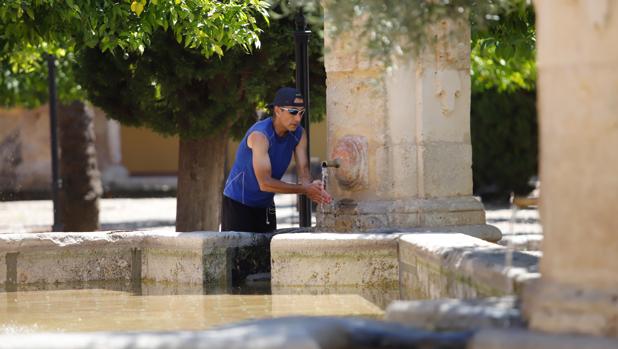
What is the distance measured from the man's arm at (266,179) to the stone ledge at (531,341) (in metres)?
4.11

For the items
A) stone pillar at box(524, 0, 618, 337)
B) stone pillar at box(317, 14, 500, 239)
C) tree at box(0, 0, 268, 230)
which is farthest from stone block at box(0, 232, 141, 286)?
stone pillar at box(524, 0, 618, 337)

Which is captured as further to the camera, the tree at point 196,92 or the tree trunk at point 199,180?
the tree trunk at point 199,180

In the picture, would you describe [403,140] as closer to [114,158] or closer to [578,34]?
[578,34]

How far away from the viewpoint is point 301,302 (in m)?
7.37

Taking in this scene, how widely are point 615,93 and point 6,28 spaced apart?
7.05 m

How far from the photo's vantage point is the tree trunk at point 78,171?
662 inches

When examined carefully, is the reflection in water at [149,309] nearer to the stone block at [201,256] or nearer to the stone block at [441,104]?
the stone block at [201,256]

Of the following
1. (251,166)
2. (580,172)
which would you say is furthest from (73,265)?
(580,172)

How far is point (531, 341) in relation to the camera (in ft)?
13.7

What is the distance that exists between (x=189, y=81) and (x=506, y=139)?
1326 centimetres

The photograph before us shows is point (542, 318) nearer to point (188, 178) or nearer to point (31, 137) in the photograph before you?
point (188, 178)

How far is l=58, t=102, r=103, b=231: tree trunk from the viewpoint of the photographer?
16.8m

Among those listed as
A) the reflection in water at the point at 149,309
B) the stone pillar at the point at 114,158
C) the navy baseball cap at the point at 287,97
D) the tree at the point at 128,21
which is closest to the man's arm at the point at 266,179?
the navy baseball cap at the point at 287,97

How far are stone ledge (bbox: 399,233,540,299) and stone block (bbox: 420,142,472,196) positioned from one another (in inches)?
43.1
